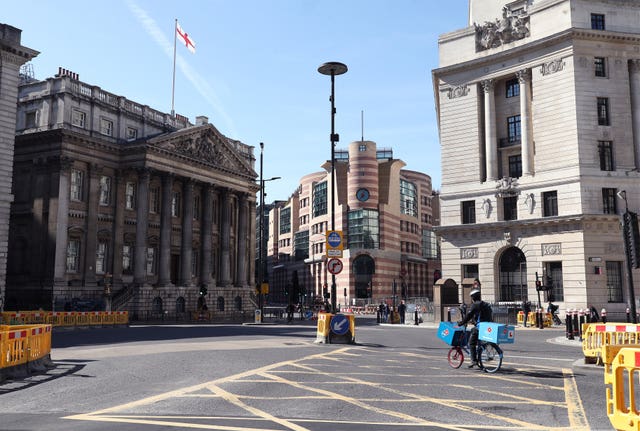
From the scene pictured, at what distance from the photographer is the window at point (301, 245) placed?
372ft

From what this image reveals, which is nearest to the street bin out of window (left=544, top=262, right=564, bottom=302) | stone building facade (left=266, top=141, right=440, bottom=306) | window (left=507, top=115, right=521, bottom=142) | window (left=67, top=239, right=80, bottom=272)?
window (left=544, top=262, right=564, bottom=302)

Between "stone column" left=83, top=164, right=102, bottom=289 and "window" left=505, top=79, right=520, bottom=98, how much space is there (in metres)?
34.0

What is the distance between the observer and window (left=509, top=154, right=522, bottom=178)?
44.8 m

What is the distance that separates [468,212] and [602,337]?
30.3 metres

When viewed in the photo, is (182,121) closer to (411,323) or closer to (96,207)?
(96,207)

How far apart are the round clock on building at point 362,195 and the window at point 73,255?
52.4 m

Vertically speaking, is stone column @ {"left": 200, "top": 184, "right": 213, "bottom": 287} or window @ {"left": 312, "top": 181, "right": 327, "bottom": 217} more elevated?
window @ {"left": 312, "top": 181, "right": 327, "bottom": 217}

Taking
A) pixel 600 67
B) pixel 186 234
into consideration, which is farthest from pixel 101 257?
pixel 600 67

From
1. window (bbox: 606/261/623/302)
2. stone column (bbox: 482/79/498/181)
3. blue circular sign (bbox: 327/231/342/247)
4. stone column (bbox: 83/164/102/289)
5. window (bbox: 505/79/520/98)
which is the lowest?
window (bbox: 606/261/623/302)

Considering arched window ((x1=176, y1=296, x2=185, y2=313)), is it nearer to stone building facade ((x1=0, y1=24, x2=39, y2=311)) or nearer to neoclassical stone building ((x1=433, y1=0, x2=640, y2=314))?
stone building facade ((x1=0, y1=24, x2=39, y2=311))

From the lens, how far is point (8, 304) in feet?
144

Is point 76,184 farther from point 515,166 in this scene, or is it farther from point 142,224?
point 515,166

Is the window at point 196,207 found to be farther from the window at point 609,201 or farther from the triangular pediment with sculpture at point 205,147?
the window at point 609,201

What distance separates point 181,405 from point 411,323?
115 feet
